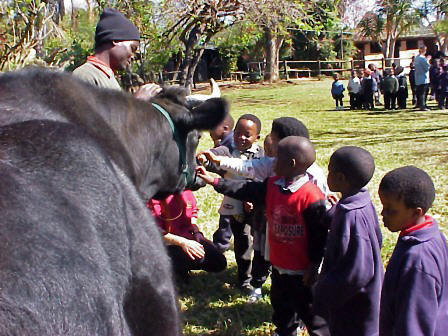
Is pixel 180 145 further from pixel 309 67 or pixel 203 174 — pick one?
pixel 309 67

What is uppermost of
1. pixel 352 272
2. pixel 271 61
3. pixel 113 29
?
pixel 113 29

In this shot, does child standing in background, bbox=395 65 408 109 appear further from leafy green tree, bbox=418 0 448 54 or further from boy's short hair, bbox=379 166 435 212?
leafy green tree, bbox=418 0 448 54

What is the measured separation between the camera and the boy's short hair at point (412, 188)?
117 inches

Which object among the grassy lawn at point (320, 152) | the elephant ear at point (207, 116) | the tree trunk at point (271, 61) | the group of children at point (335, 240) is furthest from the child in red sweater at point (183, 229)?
the tree trunk at point (271, 61)

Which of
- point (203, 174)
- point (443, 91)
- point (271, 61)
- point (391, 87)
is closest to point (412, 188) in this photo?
point (203, 174)

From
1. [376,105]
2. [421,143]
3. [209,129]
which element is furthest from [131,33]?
[376,105]

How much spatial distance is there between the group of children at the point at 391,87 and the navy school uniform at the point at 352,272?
Result: 678 inches

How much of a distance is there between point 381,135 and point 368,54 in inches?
2032

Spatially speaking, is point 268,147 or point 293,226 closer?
point 293,226

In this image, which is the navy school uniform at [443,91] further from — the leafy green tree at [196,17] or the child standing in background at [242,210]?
the child standing in background at [242,210]

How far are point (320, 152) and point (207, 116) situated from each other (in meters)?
9.38

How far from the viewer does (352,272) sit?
10.6 ft

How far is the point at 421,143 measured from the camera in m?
13.1

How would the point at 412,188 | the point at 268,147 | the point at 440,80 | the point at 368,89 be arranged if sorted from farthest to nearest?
the point at 368,89
the point at 440,80
the point at 268,147
the point at 412,188
